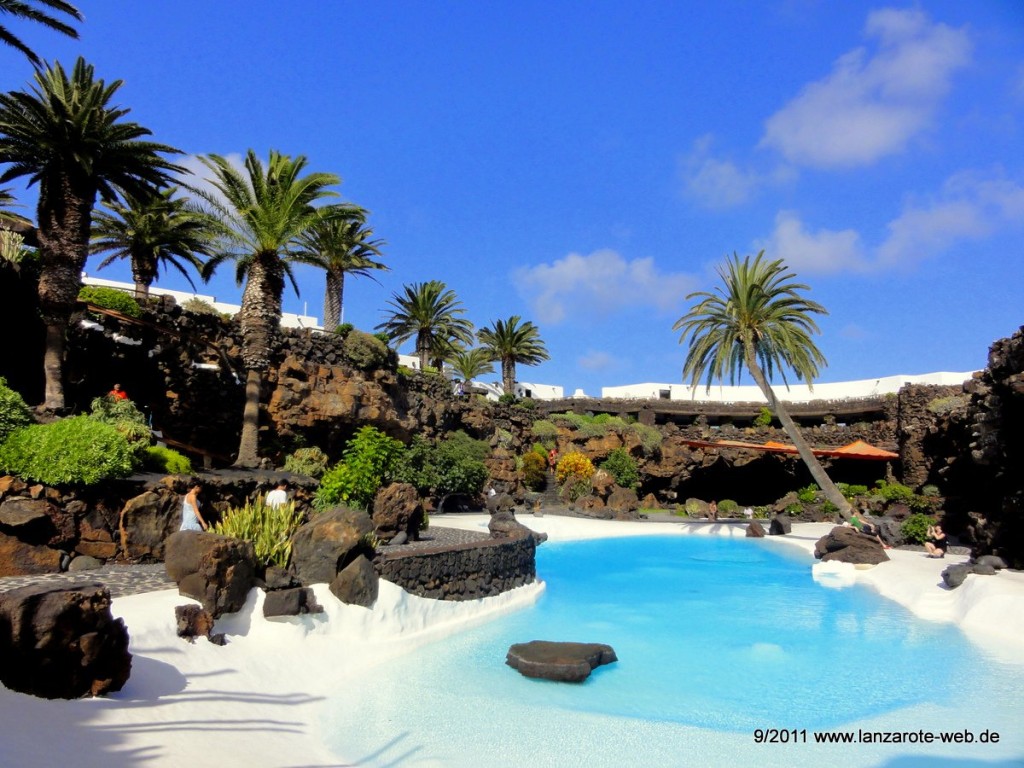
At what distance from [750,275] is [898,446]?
19548 millimetres

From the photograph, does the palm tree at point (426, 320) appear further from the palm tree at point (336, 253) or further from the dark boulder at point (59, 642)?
the dark boulder at point (59, 642)

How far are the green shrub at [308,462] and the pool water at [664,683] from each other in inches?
434

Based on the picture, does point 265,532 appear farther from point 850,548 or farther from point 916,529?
point 916,529

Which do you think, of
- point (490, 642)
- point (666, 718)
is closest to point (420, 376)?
point (490, 642)

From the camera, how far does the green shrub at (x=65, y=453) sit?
11.6 meters

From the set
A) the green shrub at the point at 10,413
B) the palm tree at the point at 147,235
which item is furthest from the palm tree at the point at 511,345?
the green shrub at the point at 10,413

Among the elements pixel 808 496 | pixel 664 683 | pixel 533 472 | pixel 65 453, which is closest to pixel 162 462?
pixel 65 453

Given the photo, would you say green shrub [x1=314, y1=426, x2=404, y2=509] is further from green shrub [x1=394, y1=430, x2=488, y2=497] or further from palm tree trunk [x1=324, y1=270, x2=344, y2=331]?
palm tree trunk [x1=324, y1=270, x2=344, y2=331]

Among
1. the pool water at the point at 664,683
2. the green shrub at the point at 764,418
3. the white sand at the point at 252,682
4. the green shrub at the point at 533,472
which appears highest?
the green shrub at the point at 764,418

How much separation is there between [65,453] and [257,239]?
10.4 m

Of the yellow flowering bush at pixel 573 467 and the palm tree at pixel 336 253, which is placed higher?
the palm tree at pixel 336 253

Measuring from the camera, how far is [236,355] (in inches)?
931

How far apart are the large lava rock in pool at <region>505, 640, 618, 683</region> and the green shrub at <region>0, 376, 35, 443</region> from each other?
10415 mm

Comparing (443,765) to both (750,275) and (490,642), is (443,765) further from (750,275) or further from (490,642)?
(750,275)
